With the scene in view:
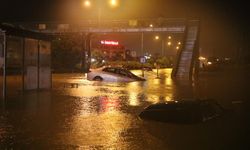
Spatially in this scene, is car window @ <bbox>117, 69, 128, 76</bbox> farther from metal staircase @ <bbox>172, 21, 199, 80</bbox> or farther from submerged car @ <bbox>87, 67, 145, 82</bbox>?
metal staircase @ <bbox>172, 21, 199, 80</bbox>

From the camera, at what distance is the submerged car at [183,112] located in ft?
41.5

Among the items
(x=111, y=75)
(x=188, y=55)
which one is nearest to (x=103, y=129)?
(x=111, y=75)

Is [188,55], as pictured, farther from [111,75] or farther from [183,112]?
[183,112]

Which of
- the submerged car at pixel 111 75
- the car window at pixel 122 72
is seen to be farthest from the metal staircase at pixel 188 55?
the submerged car at pixel 111 75

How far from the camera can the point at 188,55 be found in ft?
152

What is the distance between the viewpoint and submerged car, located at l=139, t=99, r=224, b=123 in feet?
41.5

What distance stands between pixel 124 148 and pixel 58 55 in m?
50.0

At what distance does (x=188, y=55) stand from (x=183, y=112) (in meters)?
34.1

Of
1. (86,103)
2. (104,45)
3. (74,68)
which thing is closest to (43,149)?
(86,103)

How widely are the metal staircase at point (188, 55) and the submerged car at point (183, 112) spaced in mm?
30903

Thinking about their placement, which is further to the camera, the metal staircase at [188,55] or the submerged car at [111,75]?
the metal staircase at [188,55]

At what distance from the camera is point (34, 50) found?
858 inches

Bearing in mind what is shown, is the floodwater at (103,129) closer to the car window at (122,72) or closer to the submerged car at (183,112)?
the submerged car at (183,112)

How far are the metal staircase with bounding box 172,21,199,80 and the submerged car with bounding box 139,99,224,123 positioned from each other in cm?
3090
